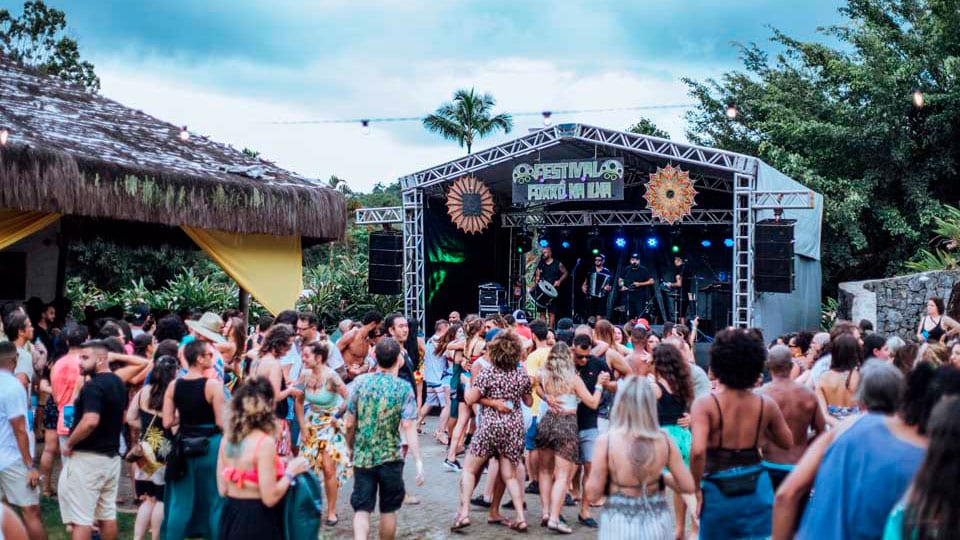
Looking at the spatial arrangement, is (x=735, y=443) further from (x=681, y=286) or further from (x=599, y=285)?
(x=599, y=285)

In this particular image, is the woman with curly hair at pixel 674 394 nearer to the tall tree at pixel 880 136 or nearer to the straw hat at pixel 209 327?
the straw hat at pixel 209 327

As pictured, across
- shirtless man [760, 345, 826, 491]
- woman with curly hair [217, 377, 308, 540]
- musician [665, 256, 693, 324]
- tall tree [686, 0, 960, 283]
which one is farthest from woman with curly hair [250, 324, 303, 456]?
tall tree [686, 0, 960, 283]

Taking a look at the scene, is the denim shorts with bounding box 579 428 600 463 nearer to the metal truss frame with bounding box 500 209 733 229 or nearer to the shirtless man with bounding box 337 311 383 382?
the shirtless man with bounding box 337 311 383 382

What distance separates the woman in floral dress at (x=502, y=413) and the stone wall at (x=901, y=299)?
40.5 ft

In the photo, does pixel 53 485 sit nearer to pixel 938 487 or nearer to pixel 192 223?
pixel 192 223

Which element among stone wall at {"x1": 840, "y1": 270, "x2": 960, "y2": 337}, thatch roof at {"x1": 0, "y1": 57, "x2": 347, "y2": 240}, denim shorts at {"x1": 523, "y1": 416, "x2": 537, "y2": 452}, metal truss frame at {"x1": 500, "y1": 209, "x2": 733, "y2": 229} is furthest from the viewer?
metal truss frame at {"x1": 500, "y1": 209, "x2": 733, "y2": 229}

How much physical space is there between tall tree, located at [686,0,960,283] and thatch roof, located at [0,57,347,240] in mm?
15435

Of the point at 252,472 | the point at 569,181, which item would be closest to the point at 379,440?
the point at 252,472

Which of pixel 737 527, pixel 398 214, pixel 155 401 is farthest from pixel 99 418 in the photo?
pixel 398 214

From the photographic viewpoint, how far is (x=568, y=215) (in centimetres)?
2028

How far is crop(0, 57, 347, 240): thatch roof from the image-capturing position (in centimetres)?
905

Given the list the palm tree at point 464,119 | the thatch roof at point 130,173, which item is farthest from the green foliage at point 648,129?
the thatch roof at point 130,173

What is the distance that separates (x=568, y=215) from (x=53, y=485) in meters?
13.4

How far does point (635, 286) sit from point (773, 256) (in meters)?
3.90
